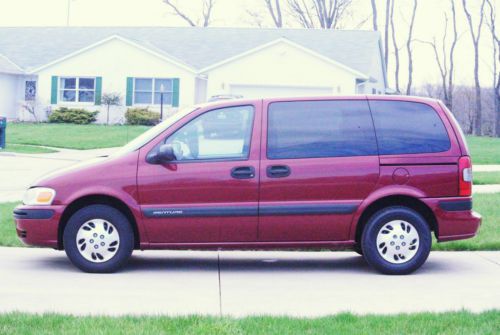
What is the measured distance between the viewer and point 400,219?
845cm

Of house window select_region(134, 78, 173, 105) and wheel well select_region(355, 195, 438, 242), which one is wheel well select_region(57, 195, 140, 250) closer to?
wheel well select_region(355, 195, 438, 242)

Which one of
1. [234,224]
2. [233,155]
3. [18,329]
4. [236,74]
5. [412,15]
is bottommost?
[18,329]

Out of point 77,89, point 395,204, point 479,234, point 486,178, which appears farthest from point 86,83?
point 395,204

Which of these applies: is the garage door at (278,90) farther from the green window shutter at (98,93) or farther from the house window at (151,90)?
the green window shutter at (98,93)

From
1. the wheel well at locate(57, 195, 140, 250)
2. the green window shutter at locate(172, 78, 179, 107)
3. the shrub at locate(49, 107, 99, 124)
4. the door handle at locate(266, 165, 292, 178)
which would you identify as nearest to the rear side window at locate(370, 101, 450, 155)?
the door handle at locate(266, 165, 292, 178)

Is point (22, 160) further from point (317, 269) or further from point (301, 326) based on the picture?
point (301, 326)

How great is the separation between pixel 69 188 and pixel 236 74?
94.7ft

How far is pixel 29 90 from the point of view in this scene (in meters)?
40.5

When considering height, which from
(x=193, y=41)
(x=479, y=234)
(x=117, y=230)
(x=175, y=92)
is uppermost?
(x=193, y=41)

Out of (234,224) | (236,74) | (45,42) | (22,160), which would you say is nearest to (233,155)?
(234,224)

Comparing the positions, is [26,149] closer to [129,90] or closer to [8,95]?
[129,90]

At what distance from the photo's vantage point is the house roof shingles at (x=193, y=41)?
40.0 metres

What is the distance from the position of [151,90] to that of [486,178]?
872 inches

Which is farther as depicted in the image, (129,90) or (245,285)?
(129,90)
